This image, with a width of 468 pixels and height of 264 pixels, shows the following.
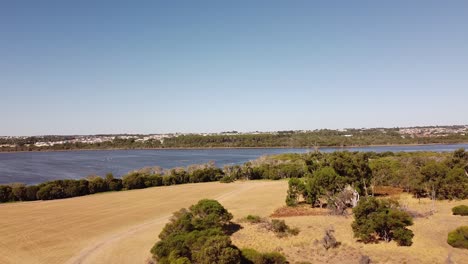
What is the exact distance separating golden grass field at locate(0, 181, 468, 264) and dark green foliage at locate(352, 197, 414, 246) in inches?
29.9

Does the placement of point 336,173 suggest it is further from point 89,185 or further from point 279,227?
point 89,185

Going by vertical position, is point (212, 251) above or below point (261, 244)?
above

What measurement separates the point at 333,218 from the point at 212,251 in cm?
1657

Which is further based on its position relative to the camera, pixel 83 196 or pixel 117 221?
pixel 83 196

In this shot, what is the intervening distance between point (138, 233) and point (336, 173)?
72.1ft

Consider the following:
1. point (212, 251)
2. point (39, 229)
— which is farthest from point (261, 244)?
point (39, 229)

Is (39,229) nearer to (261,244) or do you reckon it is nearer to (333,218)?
(261,244)

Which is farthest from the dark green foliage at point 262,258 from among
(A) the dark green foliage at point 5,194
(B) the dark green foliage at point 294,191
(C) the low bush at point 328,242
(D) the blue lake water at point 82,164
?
(D) the blue lake water at point 82,164

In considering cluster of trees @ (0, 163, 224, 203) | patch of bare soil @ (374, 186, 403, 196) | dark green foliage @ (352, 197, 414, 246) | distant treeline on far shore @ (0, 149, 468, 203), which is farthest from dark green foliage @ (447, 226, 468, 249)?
cluster of trees @ (0, 163, 224, 203)

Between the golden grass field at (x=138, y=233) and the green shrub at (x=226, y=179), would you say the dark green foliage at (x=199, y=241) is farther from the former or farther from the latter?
the green shrub at (x=226, y=179)

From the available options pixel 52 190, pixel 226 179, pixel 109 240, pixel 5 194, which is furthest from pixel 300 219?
pixel 5 194

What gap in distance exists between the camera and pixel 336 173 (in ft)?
121

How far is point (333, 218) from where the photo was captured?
30953 millimetres

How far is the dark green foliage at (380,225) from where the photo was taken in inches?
902
